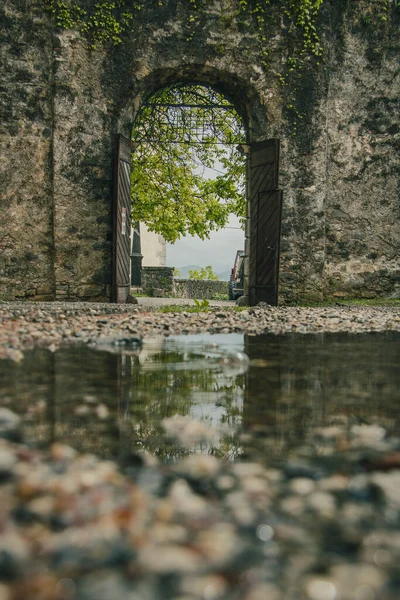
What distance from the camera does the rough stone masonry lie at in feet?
27.0

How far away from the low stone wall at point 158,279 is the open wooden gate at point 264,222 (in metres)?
10.6

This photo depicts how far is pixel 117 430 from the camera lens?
1606mm

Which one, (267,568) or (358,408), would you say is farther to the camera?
(358,408)

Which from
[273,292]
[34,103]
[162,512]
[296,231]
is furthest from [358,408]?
[34,103]

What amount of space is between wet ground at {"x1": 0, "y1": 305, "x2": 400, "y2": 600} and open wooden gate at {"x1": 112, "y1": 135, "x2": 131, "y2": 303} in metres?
5.54

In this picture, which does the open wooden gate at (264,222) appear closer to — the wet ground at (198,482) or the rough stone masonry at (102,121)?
the rough stone masonry at (102,121)

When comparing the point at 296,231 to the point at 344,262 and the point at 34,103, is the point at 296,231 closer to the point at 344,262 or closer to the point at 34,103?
the point at 344,262

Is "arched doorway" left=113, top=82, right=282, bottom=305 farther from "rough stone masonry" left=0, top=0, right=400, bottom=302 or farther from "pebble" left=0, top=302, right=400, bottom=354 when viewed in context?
"pebble" left=0, top=302, right=400, bottom=354

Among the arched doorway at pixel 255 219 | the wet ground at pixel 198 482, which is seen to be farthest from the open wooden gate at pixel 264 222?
the wet ground at pixel 198 482

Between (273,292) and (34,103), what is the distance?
4.97 metres

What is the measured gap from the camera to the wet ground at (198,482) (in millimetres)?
814

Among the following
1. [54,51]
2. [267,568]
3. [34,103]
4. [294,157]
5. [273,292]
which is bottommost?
[267,568]

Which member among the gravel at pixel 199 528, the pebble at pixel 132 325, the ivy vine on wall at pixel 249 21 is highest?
the ivy vine on wall at pixel 249 21

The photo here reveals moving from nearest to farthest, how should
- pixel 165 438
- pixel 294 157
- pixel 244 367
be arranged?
pixel 165 438 < pixel 244 367 < pixel 294 157
